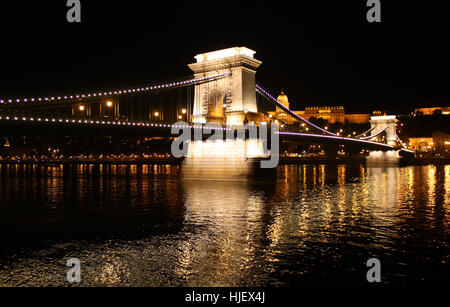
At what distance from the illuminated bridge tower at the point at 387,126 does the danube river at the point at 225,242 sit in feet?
208

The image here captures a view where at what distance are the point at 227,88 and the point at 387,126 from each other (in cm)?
5391

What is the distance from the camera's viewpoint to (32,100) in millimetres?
20391

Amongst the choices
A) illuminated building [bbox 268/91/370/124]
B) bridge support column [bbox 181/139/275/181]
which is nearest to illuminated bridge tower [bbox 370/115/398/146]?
bridge support column [bbox 181/139/275/181]

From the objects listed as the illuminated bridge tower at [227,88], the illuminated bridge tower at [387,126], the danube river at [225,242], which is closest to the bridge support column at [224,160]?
the illuminated bridge tower at [227,88]

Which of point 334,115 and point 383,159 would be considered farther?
point 334,115

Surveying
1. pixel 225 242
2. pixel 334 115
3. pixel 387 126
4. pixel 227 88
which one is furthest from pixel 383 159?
pixel 334 115

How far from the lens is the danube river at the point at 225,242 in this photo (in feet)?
25.4

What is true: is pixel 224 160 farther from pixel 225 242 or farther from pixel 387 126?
pixel 387 126

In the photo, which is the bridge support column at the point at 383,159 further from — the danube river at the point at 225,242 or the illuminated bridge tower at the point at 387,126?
the danube river at the point at 225,242

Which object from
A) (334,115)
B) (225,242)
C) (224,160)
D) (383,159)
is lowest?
(225,242)

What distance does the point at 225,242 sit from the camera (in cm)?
1038

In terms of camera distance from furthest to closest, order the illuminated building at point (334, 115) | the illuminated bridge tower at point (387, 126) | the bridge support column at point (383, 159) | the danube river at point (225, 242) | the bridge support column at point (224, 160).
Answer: the illuminated building at point (334, 115)
the illuminated bridge tower at point (387, 126)
the bridge support column at point (383, 159)
the bridge support column at point (224, 160)
the danube river at point (225, 242)

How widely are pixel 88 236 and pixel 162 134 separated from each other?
17.2 metres
